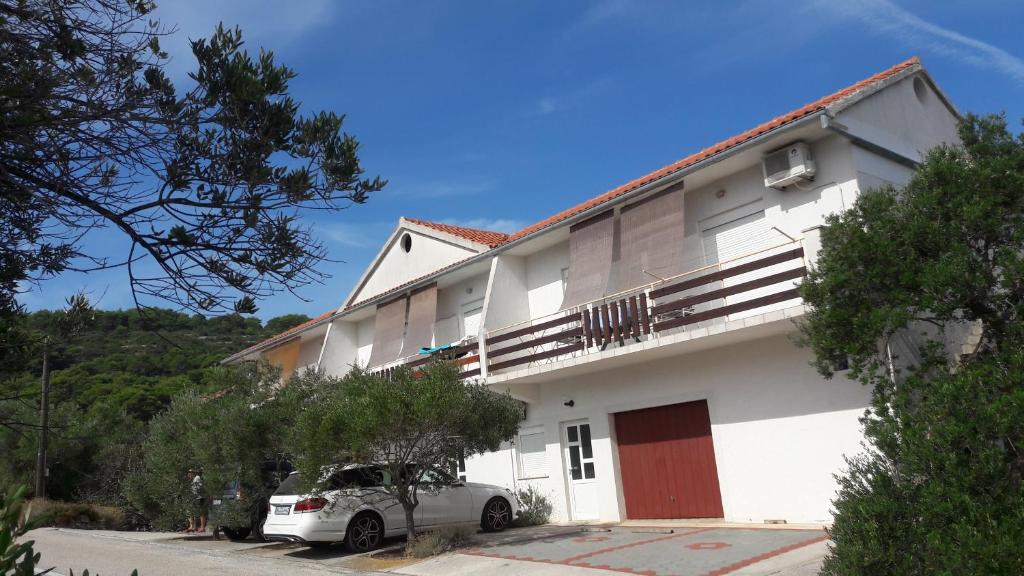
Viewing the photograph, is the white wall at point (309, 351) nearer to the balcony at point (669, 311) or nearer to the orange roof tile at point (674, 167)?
the orange roof tile at point (674, 167)

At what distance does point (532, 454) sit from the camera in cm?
1716

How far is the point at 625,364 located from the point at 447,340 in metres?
6.49

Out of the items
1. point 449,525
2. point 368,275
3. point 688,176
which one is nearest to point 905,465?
point 688,176

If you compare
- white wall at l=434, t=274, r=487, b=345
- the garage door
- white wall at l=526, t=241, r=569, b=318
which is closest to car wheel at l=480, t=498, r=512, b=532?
the garage door

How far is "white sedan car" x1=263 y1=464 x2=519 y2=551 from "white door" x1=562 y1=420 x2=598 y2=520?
2.38 metres

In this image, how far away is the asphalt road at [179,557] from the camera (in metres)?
12.1

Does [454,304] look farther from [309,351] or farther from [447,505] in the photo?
[309,351]

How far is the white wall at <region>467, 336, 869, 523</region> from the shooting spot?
39.0 feet

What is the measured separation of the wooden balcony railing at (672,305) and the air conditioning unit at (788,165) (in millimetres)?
1081

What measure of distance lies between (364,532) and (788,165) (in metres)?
9.76

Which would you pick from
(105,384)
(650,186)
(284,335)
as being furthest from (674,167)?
(105,384)

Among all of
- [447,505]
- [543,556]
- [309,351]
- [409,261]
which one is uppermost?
[409,261]

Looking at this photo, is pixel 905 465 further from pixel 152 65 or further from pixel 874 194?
pixel 152 65

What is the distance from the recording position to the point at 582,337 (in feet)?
48.1
